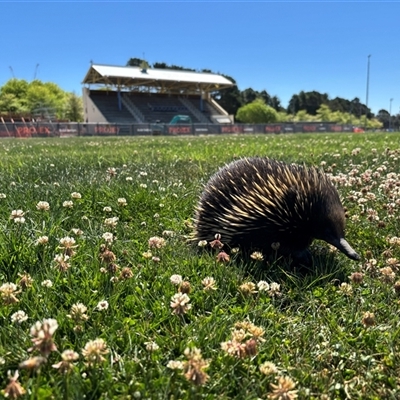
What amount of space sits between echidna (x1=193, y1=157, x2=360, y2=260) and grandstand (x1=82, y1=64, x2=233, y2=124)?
186 feet

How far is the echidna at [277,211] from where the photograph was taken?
10.4 feet

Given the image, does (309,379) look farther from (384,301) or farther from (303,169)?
(303,169)

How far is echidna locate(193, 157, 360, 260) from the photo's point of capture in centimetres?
316

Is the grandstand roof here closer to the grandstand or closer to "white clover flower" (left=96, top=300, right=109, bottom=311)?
the grandstand

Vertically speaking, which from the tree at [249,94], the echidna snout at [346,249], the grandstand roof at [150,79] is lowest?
the echidna snout at [346,249]

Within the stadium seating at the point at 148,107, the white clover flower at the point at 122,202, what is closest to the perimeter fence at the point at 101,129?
the stadium seating at the point at 148,107

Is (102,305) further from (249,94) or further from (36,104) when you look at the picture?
(249,94)

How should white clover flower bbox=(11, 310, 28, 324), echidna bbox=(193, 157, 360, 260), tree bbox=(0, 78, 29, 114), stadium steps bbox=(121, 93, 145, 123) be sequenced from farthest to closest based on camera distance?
1. tree bbox=(0, 78, 29, 114)
2. stadium steps bbox=(121, 93, 145, 123)
3. echidna bbox=(193, 157, 360, 260)
4. white clover flower bbox=(11, 310, 28, 324)

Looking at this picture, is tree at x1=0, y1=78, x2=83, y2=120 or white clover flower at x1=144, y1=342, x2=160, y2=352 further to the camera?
tree at x1=0, y1=78, x2=83, y2=120

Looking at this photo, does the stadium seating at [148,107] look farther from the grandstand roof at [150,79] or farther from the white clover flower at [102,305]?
the white clover flower at [102,305]

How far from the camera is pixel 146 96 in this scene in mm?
67875

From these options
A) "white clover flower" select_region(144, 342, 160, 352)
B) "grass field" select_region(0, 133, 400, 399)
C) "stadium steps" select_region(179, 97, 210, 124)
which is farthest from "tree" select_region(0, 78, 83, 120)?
"white clover flower" select_region(144, 342, 160, 352)

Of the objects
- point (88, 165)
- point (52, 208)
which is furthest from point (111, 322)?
point (88, 165)

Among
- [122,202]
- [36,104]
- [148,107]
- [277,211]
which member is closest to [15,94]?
[36,104]
